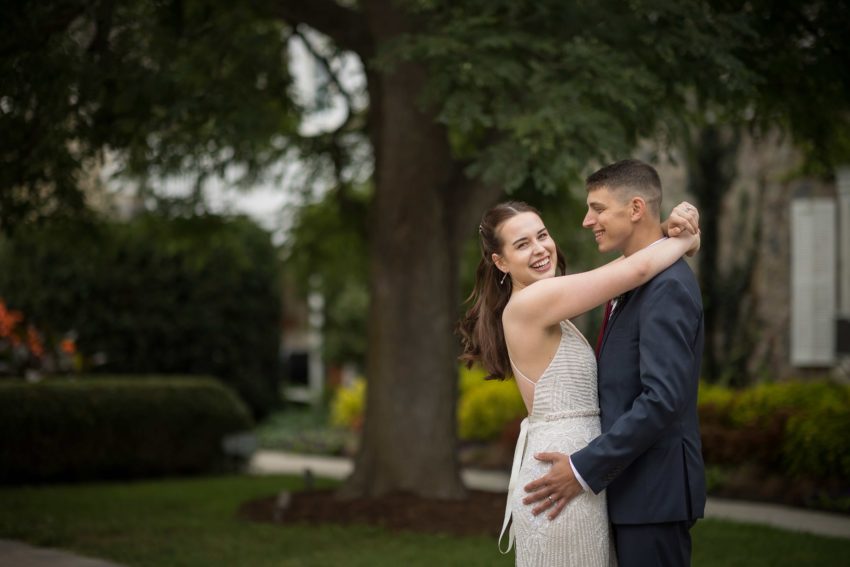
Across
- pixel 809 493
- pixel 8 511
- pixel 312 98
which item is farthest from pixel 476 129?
pixel 8 511

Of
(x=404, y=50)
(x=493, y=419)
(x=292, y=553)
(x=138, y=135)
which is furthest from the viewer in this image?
(x=493, y=419)

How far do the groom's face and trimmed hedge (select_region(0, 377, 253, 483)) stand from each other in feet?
33.7

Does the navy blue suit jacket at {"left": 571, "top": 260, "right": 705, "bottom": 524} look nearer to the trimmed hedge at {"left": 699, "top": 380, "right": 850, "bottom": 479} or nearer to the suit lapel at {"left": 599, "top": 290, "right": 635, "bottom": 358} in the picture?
the suit lapel at {"left": 599, "top": 290, "right": 635, "bottom": 358}

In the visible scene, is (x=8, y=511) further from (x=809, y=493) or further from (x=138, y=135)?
(x=809, y=493)

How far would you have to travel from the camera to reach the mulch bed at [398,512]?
356 inches

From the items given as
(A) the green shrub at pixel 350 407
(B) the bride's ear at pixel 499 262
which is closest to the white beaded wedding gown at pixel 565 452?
(B) the bride's ear at pixel 499 262

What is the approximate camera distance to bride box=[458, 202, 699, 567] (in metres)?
3.60

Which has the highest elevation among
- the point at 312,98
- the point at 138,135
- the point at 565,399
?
the point at 312,98

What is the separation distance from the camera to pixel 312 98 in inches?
523

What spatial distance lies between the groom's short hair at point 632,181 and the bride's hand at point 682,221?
56mm

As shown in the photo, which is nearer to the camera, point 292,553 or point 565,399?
point 565,399

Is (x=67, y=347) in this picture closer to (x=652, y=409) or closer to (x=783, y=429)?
(x=783, y=429)

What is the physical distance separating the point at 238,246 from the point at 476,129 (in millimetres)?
4386

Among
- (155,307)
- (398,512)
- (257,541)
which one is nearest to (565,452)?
(257,541)
